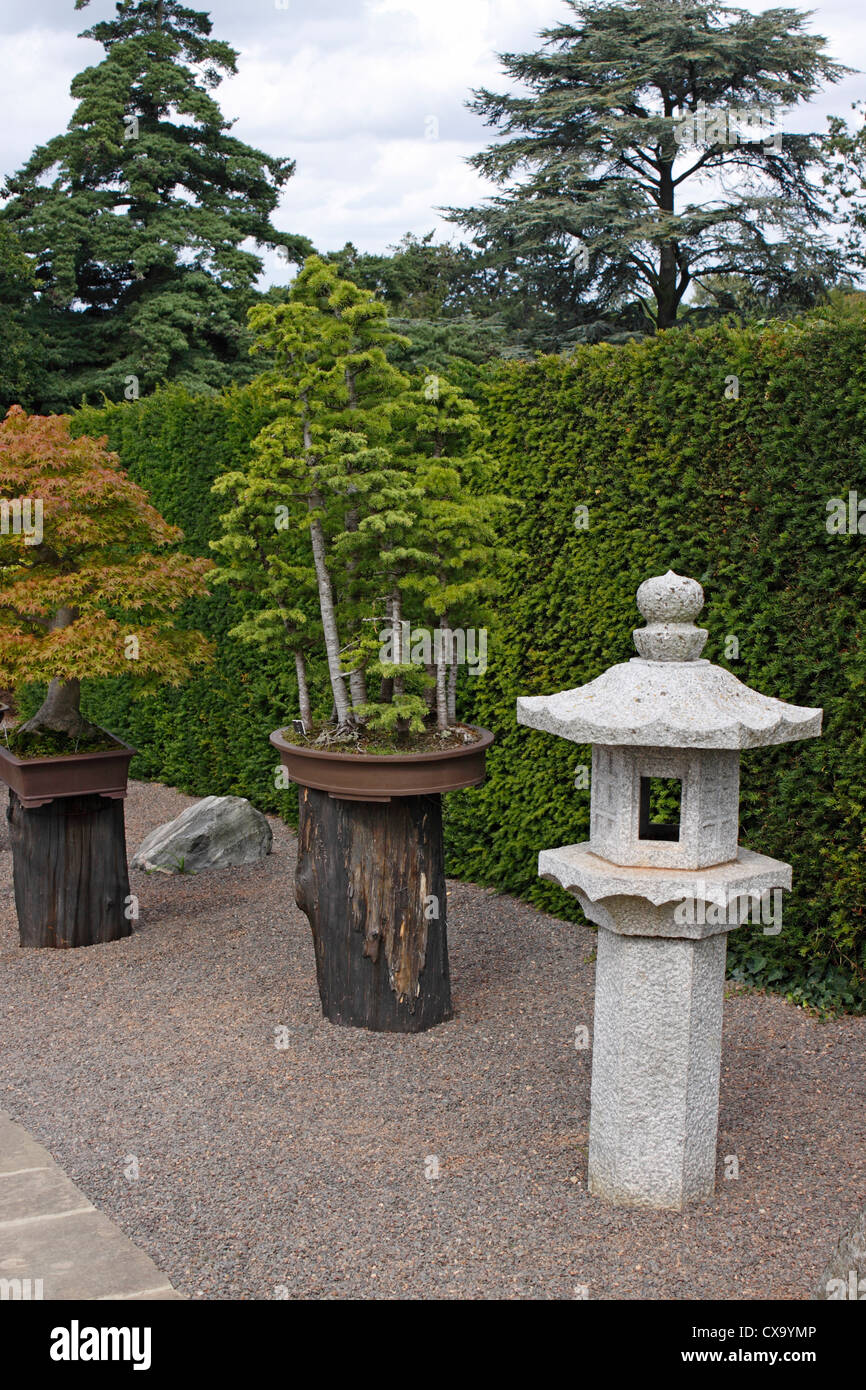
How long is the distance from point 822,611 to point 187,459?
6.14m

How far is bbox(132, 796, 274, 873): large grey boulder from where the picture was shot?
831 cm

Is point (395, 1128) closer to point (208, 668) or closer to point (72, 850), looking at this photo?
point (72, 850)

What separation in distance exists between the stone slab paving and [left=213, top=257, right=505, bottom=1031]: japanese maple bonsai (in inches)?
67.1

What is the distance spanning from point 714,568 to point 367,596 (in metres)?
1.76

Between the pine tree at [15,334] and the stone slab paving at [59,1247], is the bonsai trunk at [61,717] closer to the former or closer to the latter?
the stone slab paving at [59,1247]

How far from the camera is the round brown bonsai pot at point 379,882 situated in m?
5.16

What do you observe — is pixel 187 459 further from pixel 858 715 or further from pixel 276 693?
pixel 858 715

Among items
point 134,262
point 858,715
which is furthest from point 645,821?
point 134,262

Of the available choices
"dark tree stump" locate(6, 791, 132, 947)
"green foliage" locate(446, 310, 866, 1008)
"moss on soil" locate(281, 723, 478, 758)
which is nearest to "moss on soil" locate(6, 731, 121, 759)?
"dark tree stump" locate(6, 791, 132, 947)

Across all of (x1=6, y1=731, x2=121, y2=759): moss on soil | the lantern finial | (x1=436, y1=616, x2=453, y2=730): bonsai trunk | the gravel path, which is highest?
the lantern finial

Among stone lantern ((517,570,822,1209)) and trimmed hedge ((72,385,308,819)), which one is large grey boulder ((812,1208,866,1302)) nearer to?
stone lantern ((517,570,822,1209))

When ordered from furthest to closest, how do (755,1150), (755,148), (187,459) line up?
(755,148) < (187,459) < (755,1150)

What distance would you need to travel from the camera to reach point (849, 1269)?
293 cm

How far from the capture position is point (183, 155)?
21.6 meters
